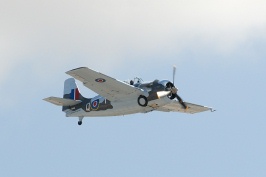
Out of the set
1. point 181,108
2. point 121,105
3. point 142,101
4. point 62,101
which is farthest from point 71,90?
point 142,101

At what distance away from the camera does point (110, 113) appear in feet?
181

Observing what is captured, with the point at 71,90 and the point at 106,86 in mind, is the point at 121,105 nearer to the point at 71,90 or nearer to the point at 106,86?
the point at 106,86

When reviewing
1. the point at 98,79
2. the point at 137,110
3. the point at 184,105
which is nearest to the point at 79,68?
the point at 98,79

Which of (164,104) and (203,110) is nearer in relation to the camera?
(164,104)

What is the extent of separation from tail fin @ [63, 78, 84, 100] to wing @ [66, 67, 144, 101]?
550 centimetres

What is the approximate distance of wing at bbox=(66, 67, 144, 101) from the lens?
5134cm

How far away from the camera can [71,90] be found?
60844mm

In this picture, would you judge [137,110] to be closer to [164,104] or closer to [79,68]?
[164,104]

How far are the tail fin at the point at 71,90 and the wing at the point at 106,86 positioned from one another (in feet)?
18.0

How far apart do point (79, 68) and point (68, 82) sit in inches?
453

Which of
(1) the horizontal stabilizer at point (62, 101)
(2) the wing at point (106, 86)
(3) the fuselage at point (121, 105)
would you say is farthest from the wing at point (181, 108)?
(1) the horizontal stabilizer at point (62, 101)

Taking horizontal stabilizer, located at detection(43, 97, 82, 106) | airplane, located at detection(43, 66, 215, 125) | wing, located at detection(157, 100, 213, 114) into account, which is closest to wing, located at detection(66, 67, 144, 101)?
airplane, located at detection(43, 66, 215, 125)

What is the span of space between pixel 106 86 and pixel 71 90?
7.89 meters

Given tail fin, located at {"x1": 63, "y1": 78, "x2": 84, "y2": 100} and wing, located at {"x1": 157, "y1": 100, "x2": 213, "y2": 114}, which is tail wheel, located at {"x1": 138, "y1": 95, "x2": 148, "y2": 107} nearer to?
wing, located at {"x1": 157, "y1": 100, "x2": 213, "y2": 114}
